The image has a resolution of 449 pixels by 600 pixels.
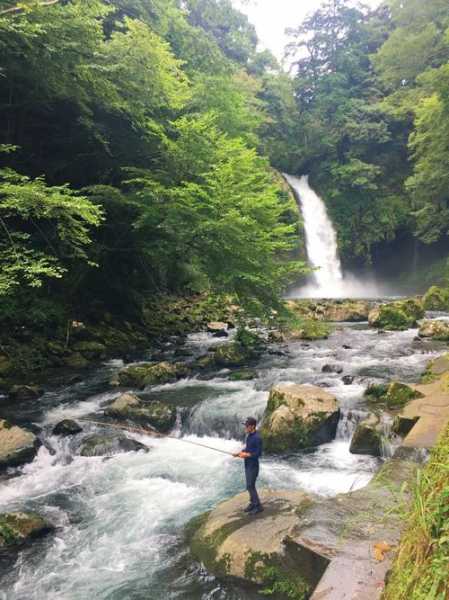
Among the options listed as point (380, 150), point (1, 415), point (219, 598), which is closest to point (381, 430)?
point (219, 598)

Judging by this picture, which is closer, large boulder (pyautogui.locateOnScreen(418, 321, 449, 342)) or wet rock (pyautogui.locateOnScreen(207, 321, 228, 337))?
large boulder (pyautogui.locateOnScreen(418, 321, 449, 342))

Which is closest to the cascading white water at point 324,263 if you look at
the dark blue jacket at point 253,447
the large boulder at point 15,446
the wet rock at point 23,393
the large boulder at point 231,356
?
the large boulder at point 231,356

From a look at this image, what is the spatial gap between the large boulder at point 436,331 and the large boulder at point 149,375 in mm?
8794

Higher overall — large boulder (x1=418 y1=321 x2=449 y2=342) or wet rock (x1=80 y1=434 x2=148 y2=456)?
large boulder (x1=418 y1=321 x2=449 y2=342)

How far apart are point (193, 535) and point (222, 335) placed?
543 inches

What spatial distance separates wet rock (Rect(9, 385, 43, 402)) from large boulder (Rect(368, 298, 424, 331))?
13.6 meters

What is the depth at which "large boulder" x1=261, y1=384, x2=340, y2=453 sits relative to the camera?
26.1 feet

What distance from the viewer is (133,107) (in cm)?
1336

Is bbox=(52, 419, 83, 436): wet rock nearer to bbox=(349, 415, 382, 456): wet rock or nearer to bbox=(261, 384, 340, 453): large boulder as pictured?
bbox=(261, 384, 340, 453): large boulder

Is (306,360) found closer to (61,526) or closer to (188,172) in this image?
(188,172)

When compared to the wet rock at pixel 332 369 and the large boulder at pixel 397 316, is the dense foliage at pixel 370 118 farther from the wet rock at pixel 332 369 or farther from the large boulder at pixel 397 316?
the wet rock at pixel 332 369

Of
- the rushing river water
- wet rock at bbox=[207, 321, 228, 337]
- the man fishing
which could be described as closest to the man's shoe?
the man fishing

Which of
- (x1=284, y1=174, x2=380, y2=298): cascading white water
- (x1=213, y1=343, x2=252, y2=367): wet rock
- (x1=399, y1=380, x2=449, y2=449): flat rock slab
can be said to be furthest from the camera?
(x1=284, y1=174, x2=380, y2=298): cascading white water

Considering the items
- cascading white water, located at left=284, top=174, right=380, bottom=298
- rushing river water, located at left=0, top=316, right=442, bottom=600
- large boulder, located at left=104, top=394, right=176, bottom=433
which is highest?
cascading white water, located at left=284, top=174, right=380, bottom=298
